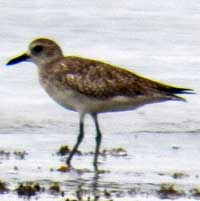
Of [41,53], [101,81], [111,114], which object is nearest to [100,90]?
[101,81]

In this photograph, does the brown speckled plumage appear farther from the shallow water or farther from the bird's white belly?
the shallow water

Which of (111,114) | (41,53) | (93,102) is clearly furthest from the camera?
(111,114)

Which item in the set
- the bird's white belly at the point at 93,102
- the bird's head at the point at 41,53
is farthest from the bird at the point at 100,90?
the bird's head at the point at 41,53

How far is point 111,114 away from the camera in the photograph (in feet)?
46.2

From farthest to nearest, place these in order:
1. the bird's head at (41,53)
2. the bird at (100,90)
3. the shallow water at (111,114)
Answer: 1. the bird's head at (41,53)
2. the bird at (100,90)
3. the shallow water at (111,114)

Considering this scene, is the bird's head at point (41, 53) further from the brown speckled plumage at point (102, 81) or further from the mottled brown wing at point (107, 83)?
the mottled brown wing at point (107, 83)

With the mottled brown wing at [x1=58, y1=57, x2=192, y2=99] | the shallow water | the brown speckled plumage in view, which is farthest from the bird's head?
the shallow water

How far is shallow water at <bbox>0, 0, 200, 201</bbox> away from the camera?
1009 cm

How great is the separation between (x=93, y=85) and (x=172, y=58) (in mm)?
5712

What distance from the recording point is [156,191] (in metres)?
9.50

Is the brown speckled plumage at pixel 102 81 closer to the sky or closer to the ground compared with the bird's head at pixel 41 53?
closer to the ground

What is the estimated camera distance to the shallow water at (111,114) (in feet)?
33.1

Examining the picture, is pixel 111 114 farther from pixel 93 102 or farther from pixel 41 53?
pixel 93 102

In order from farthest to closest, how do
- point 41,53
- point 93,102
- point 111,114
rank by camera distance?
1. point 111,114
2. point 41,53
3. point 93,102
